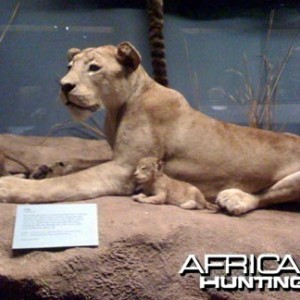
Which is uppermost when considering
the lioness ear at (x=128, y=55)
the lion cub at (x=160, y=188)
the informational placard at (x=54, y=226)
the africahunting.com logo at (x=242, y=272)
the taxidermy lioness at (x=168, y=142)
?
the lioness ear at (x=128, y=55)

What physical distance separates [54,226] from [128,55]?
77 centimetres

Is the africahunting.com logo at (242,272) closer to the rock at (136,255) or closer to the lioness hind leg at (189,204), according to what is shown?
the rock at (136,255)

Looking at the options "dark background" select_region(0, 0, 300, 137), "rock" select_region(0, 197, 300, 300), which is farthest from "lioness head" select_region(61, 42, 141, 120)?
"dark background" select_region(0, 0, 300, 137)

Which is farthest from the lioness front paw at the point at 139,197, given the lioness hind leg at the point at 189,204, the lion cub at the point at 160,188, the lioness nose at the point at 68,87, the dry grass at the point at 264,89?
the dry grass at the point at 264,89

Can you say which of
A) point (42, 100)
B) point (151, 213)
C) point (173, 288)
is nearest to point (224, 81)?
point (42, 100)

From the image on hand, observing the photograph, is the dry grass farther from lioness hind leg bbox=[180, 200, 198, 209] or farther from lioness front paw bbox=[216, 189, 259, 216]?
lioness hind leg bbox=[180, 200, 198, 209]

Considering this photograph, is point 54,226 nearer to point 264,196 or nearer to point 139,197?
point 139,197

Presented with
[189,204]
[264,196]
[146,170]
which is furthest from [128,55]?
[264,196]

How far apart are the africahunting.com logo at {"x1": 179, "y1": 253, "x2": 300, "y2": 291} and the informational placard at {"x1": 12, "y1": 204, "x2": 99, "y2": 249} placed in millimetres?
325

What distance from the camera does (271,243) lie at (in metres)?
2.18

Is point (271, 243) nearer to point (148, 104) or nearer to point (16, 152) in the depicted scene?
point (148, 104)

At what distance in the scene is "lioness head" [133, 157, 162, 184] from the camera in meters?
2.32

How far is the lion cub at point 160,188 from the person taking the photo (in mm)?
2326

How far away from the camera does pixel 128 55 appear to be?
248 cm
